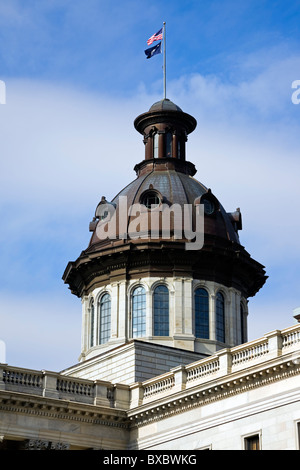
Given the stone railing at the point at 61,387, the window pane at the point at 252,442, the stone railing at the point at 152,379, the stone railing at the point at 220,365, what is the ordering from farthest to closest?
the stone railing at the point at 61,387, the stone railing at the point at 152,379, the window pane at the point at 252,442, the stone railing at the point at 220,365

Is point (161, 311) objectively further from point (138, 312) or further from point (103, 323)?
point (103, 323)

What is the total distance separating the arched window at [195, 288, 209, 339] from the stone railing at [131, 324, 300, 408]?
969 cm

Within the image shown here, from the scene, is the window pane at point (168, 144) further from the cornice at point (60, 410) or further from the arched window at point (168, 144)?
the cornice at point (60, 410)

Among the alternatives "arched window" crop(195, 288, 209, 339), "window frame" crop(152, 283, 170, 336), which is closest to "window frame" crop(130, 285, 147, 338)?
"window frame" crop(152, 283, 170, 336)

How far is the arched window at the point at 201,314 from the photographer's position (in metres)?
59.4

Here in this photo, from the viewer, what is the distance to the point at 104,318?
61125 millimetres

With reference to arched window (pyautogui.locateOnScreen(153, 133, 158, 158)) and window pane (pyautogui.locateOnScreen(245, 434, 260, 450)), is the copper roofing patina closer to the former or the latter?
arched window (pyautogui.locateOnScreen(153, 133, 158, 158))

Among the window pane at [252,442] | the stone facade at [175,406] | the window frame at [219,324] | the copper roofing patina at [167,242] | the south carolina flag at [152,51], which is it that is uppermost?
the south carolina flag at [152,51]

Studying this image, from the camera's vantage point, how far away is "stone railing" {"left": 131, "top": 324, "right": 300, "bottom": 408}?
42.1 m

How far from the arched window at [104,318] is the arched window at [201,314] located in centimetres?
520

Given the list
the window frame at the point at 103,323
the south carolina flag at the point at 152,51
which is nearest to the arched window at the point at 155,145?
the south carolina flag at the point at 152,51
